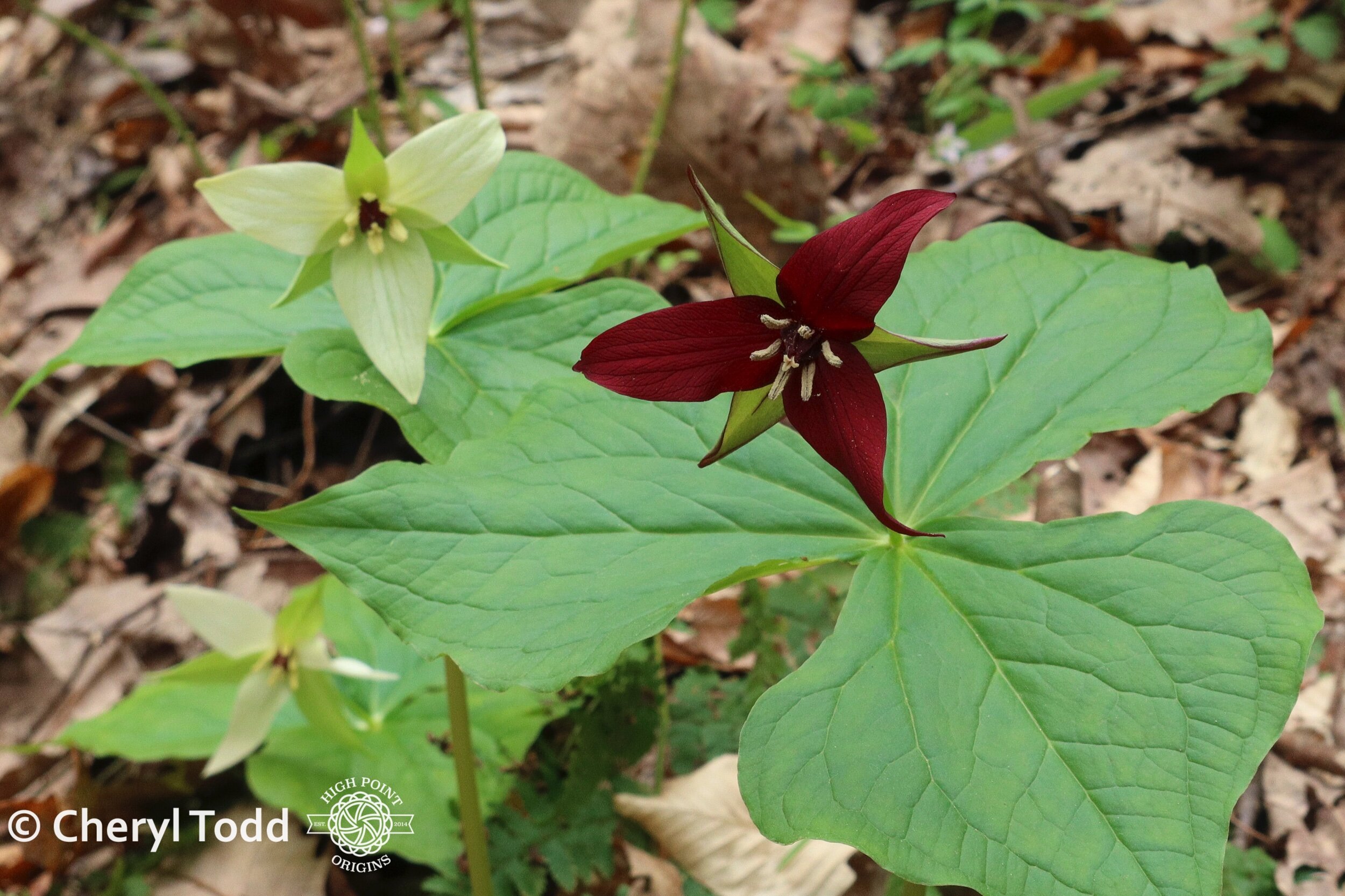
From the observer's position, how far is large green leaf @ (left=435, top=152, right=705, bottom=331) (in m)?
1.48

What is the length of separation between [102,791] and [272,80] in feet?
10.6

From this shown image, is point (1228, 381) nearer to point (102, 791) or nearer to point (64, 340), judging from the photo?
point (102, 791)

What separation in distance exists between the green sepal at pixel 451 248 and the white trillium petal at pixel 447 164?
1.2 inches

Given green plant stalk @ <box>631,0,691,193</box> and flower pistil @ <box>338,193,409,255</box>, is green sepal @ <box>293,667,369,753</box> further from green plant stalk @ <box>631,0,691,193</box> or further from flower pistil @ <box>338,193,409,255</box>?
green plant stalk @ <box>631,0,691,193</box>

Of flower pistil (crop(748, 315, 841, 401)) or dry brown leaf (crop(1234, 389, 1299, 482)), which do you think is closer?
flower pistil (crop(748, 315, 841, 401))

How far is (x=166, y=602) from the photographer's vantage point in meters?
2.59

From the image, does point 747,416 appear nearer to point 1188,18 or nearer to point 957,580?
point 957,580

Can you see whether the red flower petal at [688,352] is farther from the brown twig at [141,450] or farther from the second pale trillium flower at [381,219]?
the brown twig at [141,450]

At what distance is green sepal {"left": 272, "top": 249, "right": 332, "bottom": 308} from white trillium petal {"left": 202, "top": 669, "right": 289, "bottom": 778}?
68cm

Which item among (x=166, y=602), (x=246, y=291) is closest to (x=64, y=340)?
(x=166, y=602)

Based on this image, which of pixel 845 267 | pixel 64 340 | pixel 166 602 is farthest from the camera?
pixel 64 340

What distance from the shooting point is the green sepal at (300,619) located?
5.28 ft

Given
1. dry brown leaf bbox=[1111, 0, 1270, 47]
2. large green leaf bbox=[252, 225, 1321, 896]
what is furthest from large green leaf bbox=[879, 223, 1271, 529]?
dry brown leaf bbox=[1111, 0, 1270, 47]

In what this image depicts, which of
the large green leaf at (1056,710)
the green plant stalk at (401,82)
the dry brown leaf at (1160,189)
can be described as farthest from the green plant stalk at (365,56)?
the dry brown leaf at (1160,189)
